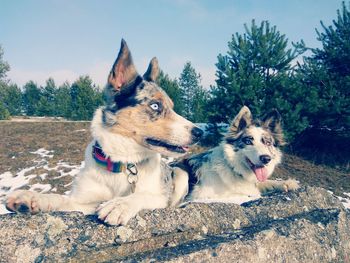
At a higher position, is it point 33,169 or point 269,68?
point 269,68

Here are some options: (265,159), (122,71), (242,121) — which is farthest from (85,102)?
(122,71)

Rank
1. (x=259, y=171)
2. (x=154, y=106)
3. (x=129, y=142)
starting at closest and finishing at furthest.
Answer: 1. (x=129, y=142)
2. (x=154, y=106)
3. (x=259, y=171)

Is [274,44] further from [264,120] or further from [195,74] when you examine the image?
[195,74]

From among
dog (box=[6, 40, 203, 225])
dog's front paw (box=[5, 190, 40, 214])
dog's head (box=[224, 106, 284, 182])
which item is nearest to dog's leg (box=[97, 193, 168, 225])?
dog (box=[6, 40, 203, 225])

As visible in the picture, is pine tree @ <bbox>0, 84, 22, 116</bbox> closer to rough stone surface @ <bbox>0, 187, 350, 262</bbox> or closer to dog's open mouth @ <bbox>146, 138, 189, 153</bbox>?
dog's open mouth @ <bbox>146, 138, 189, 153</bbox>

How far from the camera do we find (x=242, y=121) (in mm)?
6840

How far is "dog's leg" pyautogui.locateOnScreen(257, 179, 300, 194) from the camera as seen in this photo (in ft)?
17.0

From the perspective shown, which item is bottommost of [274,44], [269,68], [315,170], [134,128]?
[315,170]

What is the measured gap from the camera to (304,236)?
2619mm

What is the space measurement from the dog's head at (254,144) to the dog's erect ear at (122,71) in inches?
133

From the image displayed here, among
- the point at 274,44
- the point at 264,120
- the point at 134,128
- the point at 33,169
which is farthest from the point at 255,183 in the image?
the point at 274,44

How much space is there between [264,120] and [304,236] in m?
4.62

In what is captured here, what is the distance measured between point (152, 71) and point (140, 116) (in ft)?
3.15

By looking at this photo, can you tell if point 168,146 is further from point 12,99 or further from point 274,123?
point 12,99
